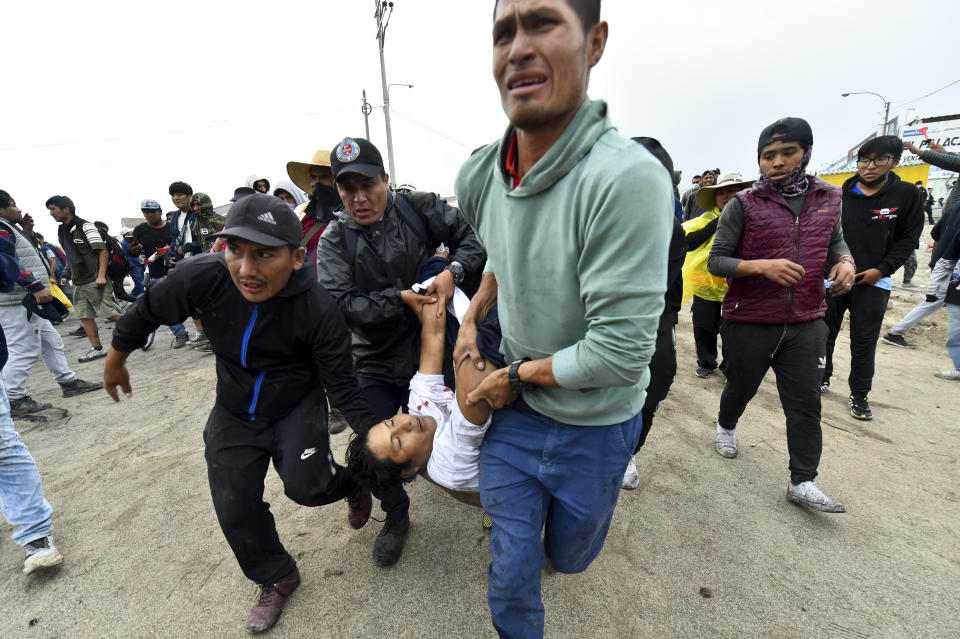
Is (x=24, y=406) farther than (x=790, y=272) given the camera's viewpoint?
Yes

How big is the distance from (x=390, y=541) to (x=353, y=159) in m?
2.11

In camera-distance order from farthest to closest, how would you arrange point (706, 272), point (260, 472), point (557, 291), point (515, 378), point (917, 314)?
point (917, 314), point (706, 272), point (260, 472), point (515, 378), point (557, 291)

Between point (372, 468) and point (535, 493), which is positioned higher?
point (535, 493)

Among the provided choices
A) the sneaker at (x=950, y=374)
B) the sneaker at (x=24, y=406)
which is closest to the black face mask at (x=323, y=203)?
the sneaker at (x=24, y=406)

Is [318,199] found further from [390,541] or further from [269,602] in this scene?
[269,602]

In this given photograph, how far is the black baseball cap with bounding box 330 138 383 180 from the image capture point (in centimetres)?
219

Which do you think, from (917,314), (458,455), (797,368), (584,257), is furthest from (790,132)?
(917,314)

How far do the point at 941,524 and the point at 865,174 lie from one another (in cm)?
261

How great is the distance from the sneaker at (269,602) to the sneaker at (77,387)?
461 centimetres

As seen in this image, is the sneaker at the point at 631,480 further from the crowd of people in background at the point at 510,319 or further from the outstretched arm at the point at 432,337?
the outstretched arm at the point at 432,337

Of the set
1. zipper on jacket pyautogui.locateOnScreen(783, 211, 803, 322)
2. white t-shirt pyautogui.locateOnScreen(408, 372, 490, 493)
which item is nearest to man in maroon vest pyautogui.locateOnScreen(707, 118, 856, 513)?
zipper on jacket pyautogui.locateOnScreen(783, 211, 803, 322)

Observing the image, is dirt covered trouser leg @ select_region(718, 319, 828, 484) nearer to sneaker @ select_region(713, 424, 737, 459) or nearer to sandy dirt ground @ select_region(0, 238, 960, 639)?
sandy dirt ground @ select_region(0, 238, 960, 639)

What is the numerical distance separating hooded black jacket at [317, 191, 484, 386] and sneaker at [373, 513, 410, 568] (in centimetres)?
81

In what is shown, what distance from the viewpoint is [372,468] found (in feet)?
6.81
